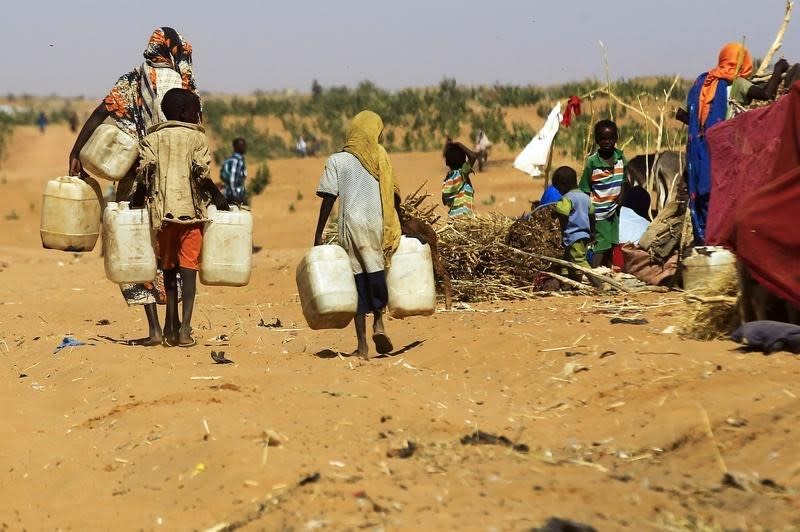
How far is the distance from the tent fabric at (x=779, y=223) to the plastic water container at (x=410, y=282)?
197 cm

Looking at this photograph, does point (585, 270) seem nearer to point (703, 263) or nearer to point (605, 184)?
point (605, 184)

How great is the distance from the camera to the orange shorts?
766 cm

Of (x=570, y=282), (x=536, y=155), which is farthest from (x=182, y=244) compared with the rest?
(x=536, y=155)

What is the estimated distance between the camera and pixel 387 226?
749cm

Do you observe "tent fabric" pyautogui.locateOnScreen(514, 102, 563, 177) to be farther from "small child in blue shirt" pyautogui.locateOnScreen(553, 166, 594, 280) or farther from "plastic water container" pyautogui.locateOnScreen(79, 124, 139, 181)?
"plastic water container" pyautogui.locateOnScreen(79, 124, 139, 181)

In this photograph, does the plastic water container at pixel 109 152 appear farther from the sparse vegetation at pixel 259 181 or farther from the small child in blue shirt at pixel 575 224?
the sparse vegetation at pixel 259 181

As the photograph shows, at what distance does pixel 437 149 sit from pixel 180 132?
981 inches

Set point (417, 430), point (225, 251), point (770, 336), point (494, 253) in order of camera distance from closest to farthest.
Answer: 1. point (417, 430)
2. point (770, 336)
3. point (225, 251)
4. point (494, 253)

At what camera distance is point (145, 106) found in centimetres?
802

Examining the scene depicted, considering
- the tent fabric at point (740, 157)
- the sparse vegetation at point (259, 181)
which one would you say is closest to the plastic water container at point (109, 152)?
the tent fabric at point (740, 157)

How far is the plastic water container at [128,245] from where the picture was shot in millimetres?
7523

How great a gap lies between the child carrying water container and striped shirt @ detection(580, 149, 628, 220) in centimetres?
Answer: 406

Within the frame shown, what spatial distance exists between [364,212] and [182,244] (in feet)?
4.03

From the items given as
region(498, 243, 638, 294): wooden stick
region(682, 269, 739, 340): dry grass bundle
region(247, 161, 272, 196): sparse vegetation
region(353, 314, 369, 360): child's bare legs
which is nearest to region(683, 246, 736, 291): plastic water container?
region(682, 269, 739, 340): dry grass bundle
